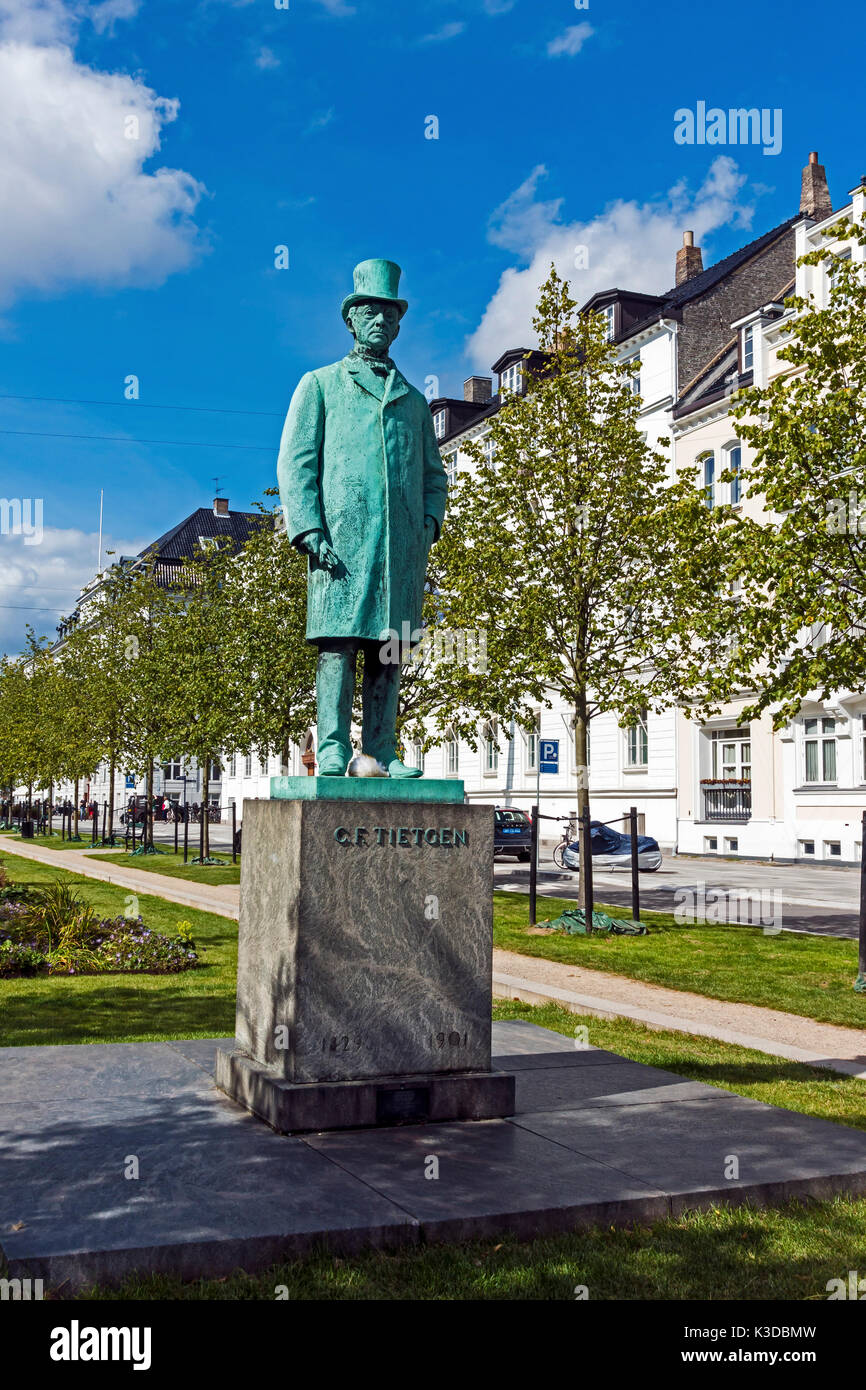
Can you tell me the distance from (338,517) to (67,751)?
1270 inches

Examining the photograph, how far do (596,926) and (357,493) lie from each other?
34.1ft

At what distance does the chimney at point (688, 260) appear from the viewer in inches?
1751

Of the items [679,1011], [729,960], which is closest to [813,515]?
[729,960]

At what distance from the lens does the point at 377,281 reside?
247 inches

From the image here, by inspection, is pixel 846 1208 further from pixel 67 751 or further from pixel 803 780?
pixel 67 751

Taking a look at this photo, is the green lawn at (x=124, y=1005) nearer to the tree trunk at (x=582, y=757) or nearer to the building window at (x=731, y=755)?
the tree trunk at (x=582, y=757)

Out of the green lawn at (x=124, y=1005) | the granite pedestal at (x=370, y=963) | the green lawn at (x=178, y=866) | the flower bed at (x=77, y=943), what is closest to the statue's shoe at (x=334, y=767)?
the granite pedestal at (x=370, y=963)

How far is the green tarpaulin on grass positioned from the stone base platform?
9.52m

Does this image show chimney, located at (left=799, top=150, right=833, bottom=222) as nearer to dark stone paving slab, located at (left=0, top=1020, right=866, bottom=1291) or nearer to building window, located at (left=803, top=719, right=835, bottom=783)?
building window, located at (left=803, top=719, right=835, bottom=783)

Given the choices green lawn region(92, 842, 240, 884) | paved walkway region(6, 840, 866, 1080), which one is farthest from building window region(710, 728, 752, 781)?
paved walkway region(6, 840, 866, 1080)

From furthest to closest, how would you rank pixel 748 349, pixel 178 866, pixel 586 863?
1. pixel 748 349
2. pixel 178 866
3. pixel 586 863

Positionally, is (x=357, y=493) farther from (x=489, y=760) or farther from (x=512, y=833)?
(x=489, y=760)

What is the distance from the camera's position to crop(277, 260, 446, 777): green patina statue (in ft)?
20.2

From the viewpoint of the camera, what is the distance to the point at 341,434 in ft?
20.5
